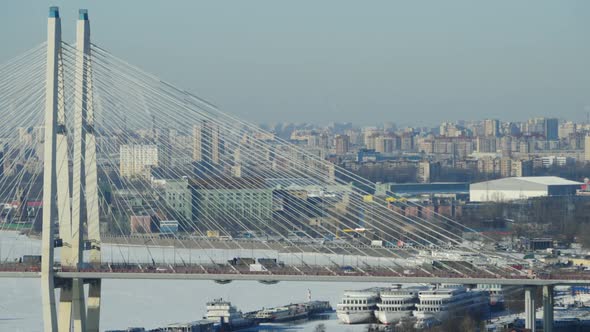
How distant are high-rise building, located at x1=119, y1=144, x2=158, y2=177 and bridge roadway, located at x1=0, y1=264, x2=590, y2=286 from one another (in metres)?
5.07

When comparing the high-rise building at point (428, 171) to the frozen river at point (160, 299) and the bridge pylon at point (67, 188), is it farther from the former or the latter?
the bridge pylon at point (67, 188)

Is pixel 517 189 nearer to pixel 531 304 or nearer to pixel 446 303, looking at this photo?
pixel 446 303

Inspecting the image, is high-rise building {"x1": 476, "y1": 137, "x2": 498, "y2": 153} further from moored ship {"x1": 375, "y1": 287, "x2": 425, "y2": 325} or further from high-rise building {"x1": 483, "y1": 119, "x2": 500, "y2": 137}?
moored ship {"x1": 375, "y1": 287, "x2": 425, "y2": 325}

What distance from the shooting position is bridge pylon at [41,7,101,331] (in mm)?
11594

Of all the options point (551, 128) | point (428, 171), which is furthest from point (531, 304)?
point (551, 128)

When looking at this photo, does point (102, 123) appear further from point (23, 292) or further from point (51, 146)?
point (23, 292)

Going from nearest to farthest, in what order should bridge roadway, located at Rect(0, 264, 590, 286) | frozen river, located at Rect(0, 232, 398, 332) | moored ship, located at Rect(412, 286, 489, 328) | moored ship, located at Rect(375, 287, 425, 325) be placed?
1. bridge roadway, located at Rect(0, 264, 590, 286)
2. frozen river, located at Rect(0, 232, 398, 332)
3. moored ship, located at Rect(412, 286, 489, 328)
4. moored ship, located at Rect(375, 287, 425, 325)

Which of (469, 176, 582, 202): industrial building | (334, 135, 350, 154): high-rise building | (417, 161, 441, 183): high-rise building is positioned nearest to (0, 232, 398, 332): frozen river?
(469, 176, 582, 202): industrial building

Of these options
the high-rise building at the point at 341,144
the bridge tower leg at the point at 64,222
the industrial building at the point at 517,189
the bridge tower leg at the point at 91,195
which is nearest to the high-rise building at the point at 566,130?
the high-rise building at the point at 341,144

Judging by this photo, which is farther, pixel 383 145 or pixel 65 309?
pixel 383 145

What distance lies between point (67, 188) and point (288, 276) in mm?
1525

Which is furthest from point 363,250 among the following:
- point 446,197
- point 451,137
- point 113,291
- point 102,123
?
point 451,137

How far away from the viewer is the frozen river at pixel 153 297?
1514 centimetres

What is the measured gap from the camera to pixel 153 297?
56.5ft
